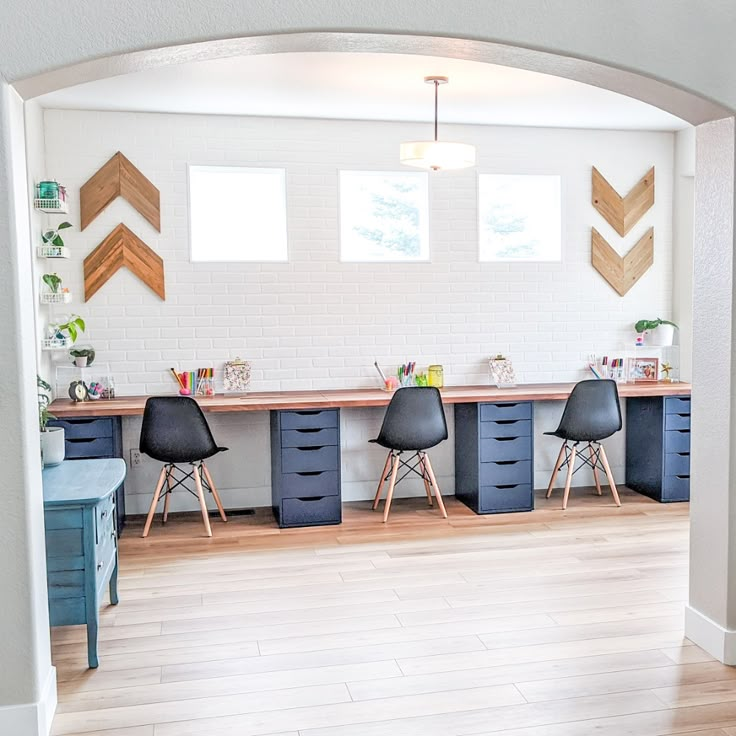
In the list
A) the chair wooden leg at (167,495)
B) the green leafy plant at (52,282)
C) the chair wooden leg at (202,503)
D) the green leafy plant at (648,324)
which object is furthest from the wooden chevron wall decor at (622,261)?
the green leafy plant at (52,282)

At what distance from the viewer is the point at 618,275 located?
20.2ft

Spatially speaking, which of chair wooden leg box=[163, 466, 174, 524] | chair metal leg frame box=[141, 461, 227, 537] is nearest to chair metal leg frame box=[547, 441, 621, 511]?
chair metal leg frame box=[141, 461, 227, 537]

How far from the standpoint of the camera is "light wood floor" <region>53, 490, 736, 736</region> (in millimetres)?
2762

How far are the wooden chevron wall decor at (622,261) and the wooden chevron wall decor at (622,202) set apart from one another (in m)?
0.14

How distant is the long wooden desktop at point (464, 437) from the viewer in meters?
5.07

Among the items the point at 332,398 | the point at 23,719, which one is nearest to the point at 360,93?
the point at 332,398

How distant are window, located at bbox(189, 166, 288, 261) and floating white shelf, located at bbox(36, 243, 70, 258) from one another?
2.84 feet

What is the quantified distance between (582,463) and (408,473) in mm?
1323

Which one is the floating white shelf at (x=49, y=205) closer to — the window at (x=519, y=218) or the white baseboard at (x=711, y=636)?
the window at (x=519, y=218)

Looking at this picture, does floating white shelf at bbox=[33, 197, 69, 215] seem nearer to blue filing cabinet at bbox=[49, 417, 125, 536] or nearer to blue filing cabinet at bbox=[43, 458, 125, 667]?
blue filing cabinet at bbox=[49, 417, 125, 536]

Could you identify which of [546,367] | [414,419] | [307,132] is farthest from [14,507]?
[546,367]

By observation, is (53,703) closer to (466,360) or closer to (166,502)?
(166,502)

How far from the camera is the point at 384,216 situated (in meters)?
5.85

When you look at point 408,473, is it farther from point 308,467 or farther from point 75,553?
point 75,553
